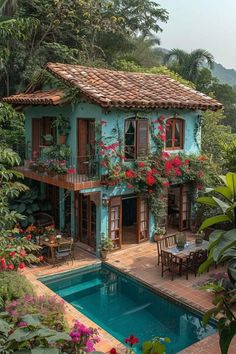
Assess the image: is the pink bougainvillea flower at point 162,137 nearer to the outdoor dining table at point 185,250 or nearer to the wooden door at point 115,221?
the wooden door at point 115,221

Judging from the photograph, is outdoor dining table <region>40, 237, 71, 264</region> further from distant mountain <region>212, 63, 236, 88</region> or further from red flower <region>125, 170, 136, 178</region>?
distant mountain <region>212, 63, 236, 88</region>

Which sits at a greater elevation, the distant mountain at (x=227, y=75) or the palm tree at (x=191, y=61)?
the distant mountain at (x=227, y=75)

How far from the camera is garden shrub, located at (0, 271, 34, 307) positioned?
9547 millimetres

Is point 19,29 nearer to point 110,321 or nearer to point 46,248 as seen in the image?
point 110,321

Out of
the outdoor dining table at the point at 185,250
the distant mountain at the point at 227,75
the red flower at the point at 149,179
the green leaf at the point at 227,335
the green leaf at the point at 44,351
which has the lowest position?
the outdoor dining table at the point at 185,250

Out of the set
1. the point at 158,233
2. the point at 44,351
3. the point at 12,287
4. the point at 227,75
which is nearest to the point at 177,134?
the point at 158,233

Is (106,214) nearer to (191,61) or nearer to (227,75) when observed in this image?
(191,61)

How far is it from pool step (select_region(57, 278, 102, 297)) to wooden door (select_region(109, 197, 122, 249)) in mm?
2465

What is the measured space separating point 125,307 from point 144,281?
1450 mm

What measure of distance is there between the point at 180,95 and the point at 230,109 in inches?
1267

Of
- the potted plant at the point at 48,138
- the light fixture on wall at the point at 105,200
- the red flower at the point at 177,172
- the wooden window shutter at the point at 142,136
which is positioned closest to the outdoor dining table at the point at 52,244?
the light fixture on wall at the point at 105,200

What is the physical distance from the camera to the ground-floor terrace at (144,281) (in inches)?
367

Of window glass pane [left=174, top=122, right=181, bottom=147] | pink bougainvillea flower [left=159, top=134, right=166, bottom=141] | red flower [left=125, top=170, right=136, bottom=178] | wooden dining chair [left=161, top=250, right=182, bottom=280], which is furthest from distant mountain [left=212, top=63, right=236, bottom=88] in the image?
wooden dining chair [left=161, top=250, right=182, bottom=280]

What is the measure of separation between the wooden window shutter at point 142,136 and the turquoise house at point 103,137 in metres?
0.04
